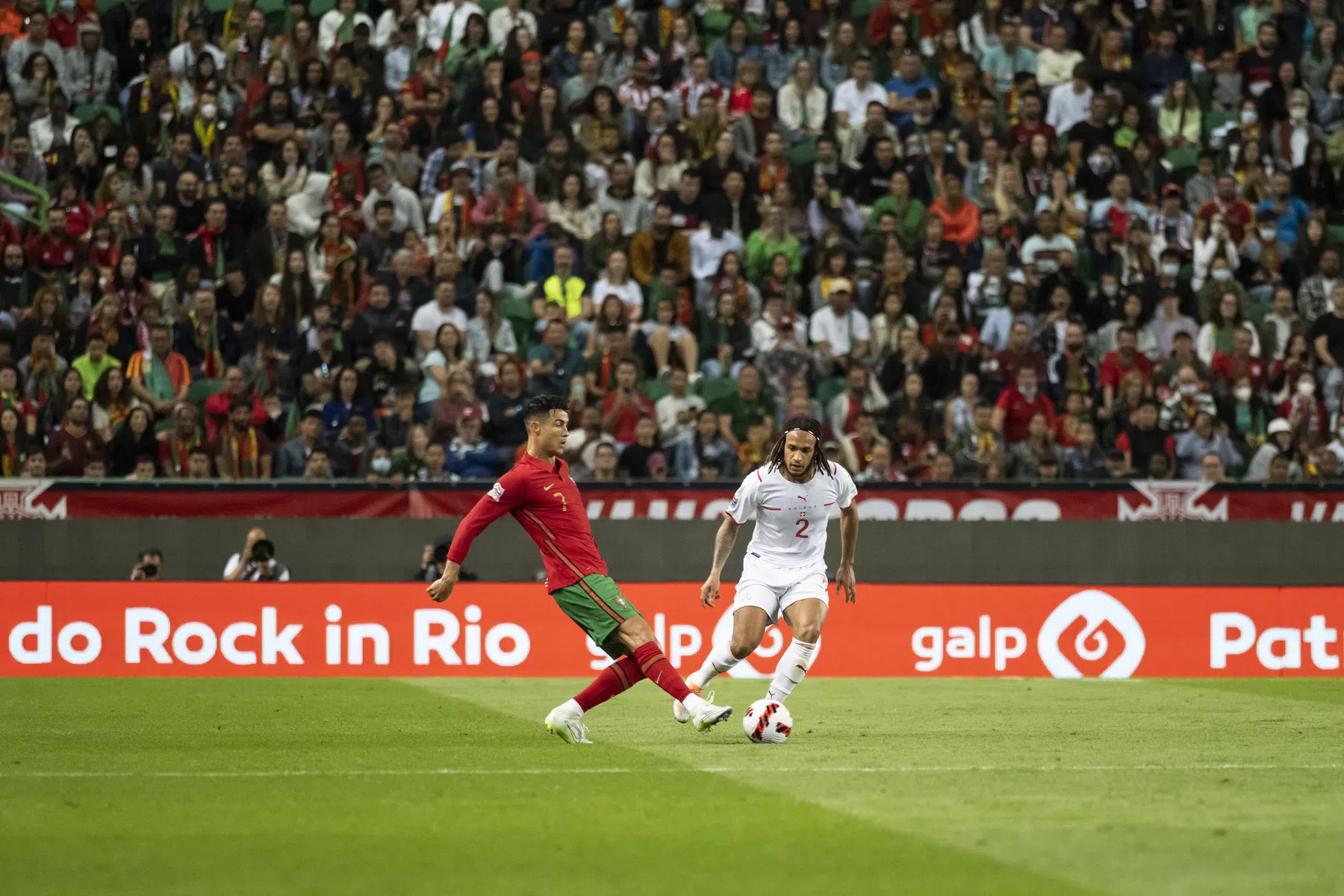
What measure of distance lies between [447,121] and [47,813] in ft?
49.1

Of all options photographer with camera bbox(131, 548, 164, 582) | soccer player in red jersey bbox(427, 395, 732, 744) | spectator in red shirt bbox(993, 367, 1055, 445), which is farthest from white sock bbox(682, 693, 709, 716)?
spectator in red shirt bbox(993, 367, 1055, 445)

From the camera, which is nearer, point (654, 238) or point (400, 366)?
point (400, 366)

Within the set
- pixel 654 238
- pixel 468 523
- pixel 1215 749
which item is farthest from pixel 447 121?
pixel 1215 749

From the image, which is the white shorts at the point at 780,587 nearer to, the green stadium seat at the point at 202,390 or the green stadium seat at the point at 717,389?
the green stadium seat at the point at 717,389

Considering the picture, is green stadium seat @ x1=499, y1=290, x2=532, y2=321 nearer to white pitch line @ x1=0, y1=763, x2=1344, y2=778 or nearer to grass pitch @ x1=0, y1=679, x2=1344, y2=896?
grass pitch @ x1=0, y1=679, x2=1344, y2=896

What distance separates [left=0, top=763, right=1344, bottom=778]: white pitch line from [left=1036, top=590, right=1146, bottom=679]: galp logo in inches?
305

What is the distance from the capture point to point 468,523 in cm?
1039

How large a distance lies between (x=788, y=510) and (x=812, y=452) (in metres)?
0.43

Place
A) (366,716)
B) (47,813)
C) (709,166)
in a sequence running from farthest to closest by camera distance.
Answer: (709,166)
(366,716)
(47,813)

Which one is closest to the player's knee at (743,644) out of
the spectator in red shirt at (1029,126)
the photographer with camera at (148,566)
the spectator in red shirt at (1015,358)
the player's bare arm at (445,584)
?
the player's bare arm at (445,584)

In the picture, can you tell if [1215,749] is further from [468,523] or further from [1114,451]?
[1114,451]

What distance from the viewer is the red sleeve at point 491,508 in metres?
10.4

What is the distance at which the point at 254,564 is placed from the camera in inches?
702

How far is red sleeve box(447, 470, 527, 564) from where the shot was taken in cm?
1038
